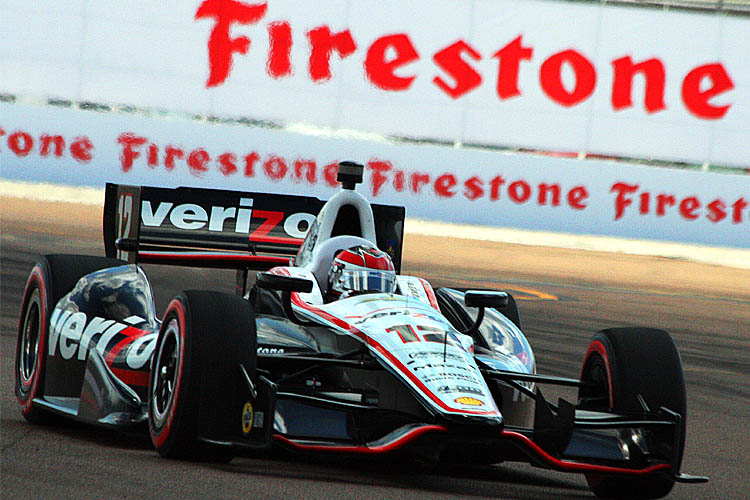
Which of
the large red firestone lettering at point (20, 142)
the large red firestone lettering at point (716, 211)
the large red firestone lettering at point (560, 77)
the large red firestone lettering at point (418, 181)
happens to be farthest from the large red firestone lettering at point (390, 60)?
the large red firestone lettering at point (20, 142)

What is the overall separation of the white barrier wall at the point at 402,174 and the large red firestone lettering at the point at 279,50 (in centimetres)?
120

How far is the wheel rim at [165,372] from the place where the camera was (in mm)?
5320

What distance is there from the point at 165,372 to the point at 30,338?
5.44 feet

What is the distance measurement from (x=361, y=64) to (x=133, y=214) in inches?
658

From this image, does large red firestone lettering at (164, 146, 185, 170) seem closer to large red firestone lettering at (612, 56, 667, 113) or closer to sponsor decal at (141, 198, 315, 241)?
large red firestone lettering at (612, 56, 667, 113)

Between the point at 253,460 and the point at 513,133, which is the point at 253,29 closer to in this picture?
the point at 513,133

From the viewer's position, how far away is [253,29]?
23.7 meters

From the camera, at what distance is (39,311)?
670 centimetres

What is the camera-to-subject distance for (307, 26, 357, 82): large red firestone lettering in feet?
78.5

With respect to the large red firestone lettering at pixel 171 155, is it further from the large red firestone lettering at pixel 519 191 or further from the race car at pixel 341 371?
the race car at pixel 341 371

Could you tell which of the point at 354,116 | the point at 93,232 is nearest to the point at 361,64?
the point at 354,116

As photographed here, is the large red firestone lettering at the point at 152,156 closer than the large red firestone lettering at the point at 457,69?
Yes

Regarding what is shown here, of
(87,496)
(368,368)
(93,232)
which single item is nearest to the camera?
(87,496)

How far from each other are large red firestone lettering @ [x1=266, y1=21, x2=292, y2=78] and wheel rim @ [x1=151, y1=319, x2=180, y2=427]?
61.4 feet
